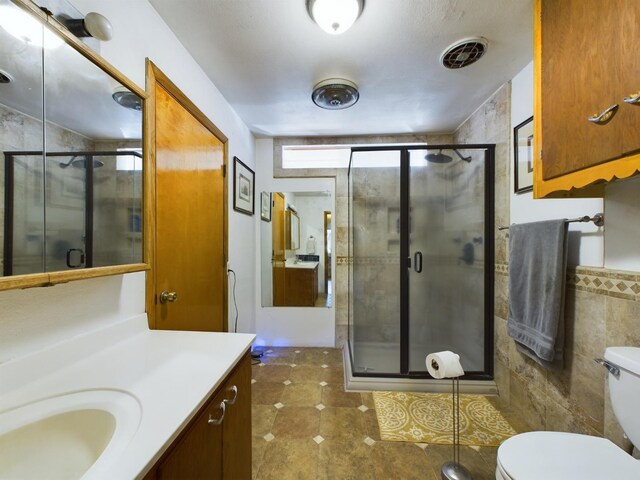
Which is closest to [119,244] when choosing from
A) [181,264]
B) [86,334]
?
[86,334]

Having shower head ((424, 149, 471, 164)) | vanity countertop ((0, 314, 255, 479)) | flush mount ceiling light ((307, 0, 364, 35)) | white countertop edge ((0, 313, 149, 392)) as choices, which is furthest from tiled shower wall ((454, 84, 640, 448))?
white countertop edge ((0, 313, 149, 392))

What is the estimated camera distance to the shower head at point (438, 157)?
7.32 ft

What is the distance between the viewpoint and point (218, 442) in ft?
2.63

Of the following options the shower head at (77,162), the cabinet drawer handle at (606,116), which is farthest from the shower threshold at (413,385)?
the shower head at (77,162)

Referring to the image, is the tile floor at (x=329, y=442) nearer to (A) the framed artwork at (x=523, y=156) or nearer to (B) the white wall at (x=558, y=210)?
(B) the white wall at (x=558, y=210)

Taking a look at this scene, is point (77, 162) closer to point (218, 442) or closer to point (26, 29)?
point (26, 29)

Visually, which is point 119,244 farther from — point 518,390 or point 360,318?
point 518,390

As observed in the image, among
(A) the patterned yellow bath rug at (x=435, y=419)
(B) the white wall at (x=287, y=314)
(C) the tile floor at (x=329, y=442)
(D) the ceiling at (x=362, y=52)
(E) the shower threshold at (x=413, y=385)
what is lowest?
(C) the tile floor at (x=329, y=442)

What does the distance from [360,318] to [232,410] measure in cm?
174

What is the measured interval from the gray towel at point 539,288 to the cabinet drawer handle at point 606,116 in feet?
2.33

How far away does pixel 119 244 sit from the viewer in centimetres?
99

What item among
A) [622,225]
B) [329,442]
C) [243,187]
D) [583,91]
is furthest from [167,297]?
[622,225]

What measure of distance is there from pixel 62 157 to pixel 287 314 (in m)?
2.42

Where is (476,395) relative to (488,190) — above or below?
below
